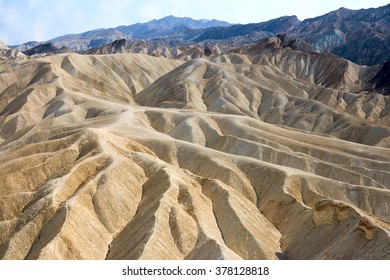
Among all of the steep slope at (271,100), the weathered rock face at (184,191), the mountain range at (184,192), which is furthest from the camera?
the steep slope at (271,100)

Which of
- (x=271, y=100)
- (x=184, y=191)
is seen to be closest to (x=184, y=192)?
(x=184, y=191)

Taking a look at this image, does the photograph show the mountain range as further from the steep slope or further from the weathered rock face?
the steep slope

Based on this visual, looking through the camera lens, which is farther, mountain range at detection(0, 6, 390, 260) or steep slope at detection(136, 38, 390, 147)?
steep slope at detection(136, 38, 390, 147)

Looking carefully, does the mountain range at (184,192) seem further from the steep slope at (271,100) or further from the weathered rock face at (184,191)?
the steep slope at (271,100)

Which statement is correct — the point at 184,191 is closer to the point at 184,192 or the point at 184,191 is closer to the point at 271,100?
the point at 184,192

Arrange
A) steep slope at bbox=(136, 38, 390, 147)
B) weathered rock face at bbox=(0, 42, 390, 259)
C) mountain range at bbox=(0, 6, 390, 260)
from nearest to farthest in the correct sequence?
1. mountain range at bbox=(0, 6, 390, 260)
2. weathered rock face at bbox=(0, 42, 390, 259)
3. steep slope at bbox=(136, 38, 390, 147)

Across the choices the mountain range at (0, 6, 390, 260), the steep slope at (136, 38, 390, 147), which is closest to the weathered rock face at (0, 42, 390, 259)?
the mountain range at (0, 6, 390, 260)

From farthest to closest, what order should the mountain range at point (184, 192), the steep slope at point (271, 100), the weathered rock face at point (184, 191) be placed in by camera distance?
the steep slope at point (271, 100)
the weathered rock face at point (184, 191)
the mountain range at point (184, 192)

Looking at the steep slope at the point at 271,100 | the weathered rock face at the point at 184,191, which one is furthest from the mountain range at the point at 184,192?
the steep slope at the point at 271,100

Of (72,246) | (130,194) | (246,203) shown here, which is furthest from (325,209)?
(72,246)

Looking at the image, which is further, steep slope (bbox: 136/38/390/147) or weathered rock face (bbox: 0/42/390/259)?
steep slope (bbox: 136/38/390/147)

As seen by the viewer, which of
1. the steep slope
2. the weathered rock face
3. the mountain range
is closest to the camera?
the mountain range
